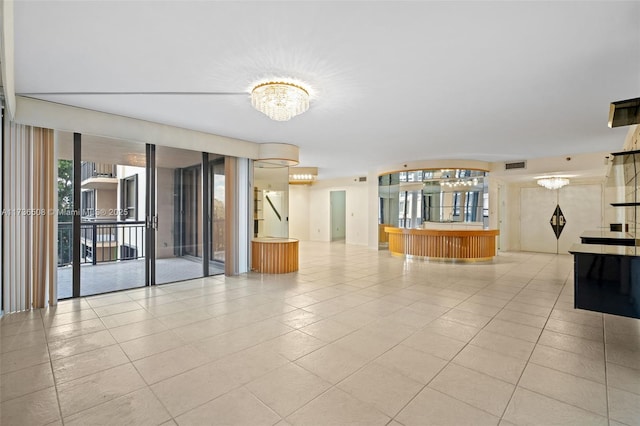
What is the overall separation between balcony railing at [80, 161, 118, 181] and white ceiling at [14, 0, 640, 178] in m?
1.03

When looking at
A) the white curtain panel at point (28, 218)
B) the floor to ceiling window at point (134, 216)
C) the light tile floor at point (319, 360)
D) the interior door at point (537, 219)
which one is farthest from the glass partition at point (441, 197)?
the white curtain panel at point (28, 218)

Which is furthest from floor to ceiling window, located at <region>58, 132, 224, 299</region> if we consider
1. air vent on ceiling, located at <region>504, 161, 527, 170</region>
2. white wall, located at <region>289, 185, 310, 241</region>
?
air vent on ceiling, located at <region>504, 161, 527, 170</region>

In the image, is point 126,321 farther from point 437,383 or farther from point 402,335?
point 437,383

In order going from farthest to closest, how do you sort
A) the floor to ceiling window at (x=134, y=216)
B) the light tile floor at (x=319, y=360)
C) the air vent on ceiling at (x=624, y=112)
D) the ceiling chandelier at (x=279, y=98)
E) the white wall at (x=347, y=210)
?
the white wall at (x=347, y=210) < the floor to ceiling window at (x=134, y=216) < the ceiling chandelier at (x=279, y=98) < the air vent on ceiling at (x=624, y=112) < the light tile floor at (x=319, y=360)

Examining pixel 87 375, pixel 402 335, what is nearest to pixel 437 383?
pixel 402 335

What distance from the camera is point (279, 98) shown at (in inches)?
129

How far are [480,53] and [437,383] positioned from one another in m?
2.83

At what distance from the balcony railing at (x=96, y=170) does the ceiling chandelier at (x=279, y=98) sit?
315 cm

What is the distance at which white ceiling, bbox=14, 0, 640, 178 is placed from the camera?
220 centimetres

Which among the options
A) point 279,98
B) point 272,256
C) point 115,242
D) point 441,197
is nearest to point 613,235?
point 441,197

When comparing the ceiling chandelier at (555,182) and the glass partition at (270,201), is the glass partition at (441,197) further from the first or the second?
the glass partition at (270,201)

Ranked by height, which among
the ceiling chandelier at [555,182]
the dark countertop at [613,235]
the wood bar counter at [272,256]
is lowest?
the wood bar counter at [272,256]

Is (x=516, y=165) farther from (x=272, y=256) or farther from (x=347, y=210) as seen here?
(x=272, y=256)

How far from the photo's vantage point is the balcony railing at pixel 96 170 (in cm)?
465
